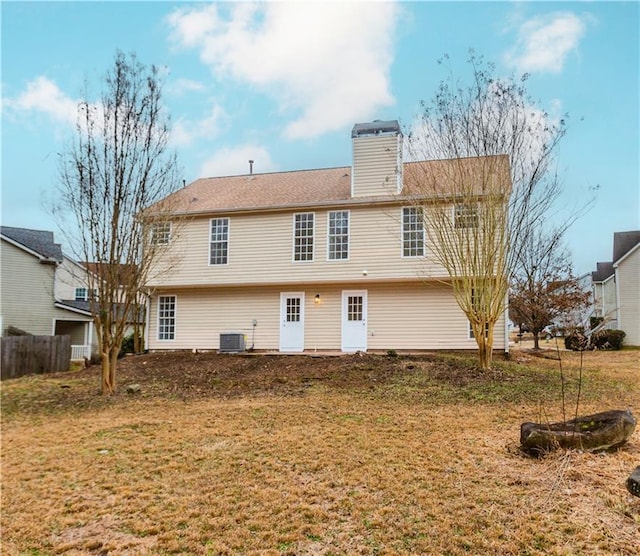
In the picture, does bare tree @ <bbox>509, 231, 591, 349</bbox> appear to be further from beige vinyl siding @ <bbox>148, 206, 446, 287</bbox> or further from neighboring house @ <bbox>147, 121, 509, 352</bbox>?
beige vinyl siding @ <bbox>148, 206, 446, 287</bbox>

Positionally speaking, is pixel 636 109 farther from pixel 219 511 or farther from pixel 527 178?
pixel 219 511

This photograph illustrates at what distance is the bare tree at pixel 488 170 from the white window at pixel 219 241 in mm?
8224

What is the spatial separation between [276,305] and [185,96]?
792 cm

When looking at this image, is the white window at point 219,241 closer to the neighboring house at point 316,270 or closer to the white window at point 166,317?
the neighboring house at point 316,270

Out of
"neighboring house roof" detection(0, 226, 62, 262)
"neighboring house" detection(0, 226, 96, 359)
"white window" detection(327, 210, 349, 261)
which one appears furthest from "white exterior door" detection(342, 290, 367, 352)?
"neighboring house roof" detection(0, 226, 62, 262)

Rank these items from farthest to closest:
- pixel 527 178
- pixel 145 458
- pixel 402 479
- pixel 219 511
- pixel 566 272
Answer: pixel 566 272, pixel 527 178, pixel 145 458, pixel 402 479, pixel 219 511

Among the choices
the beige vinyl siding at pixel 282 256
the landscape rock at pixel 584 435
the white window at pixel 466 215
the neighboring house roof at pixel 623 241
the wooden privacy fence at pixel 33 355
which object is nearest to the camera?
the landscape rock at pixel 584 435

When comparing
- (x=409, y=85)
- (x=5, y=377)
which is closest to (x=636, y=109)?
(x=409, y=85)

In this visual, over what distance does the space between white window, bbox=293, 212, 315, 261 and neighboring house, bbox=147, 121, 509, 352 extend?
0.04 m

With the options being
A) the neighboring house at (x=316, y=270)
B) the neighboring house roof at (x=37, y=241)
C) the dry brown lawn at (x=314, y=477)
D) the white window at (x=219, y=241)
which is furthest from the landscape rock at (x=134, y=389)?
the neighboring house roof at (x=37, y=241)

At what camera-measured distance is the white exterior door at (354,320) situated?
15.8 meters

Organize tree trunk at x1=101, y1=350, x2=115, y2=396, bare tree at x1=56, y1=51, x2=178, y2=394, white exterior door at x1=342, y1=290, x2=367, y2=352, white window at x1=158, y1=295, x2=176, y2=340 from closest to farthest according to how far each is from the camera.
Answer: bare tree at x1=56, y1=51, x2=178, y2=394, tree trunk at x1=101, y1=350, x2=115, y2=396, white exterior door at x1=342, y1=290, x2=367, y2=352, white window at x1=158, y1=295, x2=176, y2=340

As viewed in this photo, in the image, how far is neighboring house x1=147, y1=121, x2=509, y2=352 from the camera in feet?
50.0

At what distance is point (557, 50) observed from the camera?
34.0 feet
